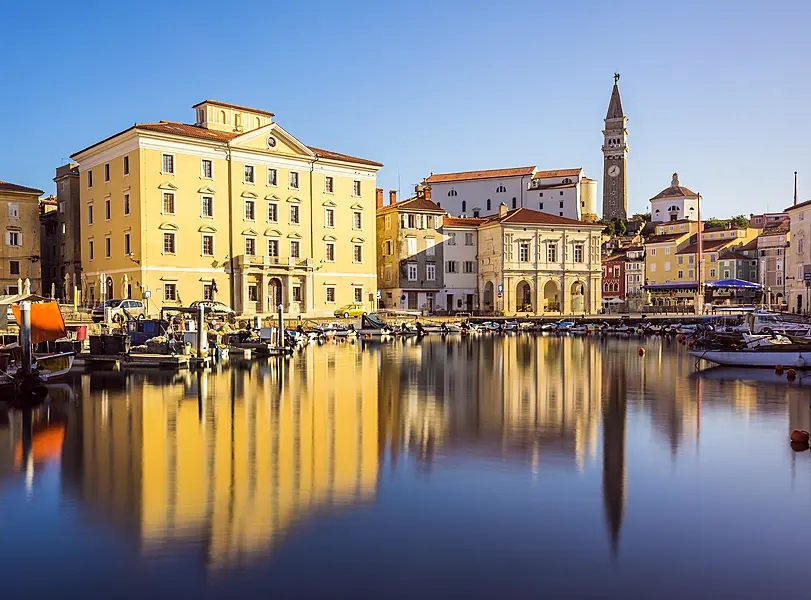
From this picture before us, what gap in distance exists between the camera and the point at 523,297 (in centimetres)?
7962

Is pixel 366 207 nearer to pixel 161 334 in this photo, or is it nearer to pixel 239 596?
pixel 161 334

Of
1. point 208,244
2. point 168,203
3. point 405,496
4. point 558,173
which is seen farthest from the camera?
point 558,173

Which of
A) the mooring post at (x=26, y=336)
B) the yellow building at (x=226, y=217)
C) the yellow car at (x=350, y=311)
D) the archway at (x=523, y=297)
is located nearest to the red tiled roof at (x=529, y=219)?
the archway at (x=523, y=297)

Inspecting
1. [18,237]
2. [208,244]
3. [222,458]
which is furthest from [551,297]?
[222,458]

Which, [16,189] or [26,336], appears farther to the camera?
[16,189]

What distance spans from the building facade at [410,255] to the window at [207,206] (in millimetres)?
21540

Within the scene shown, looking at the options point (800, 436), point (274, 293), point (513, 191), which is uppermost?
point (513, 191)

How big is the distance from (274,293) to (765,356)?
35.4 m

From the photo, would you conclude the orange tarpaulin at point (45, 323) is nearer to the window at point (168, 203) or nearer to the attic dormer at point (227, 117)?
the window at point (168, 203)

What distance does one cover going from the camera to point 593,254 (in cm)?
7794

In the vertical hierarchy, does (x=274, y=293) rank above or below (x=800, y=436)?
above

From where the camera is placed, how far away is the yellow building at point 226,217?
50.1m

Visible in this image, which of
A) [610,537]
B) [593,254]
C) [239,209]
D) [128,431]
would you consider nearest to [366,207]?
[239,209]

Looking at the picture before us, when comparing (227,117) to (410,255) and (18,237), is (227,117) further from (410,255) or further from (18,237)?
(410,255)
